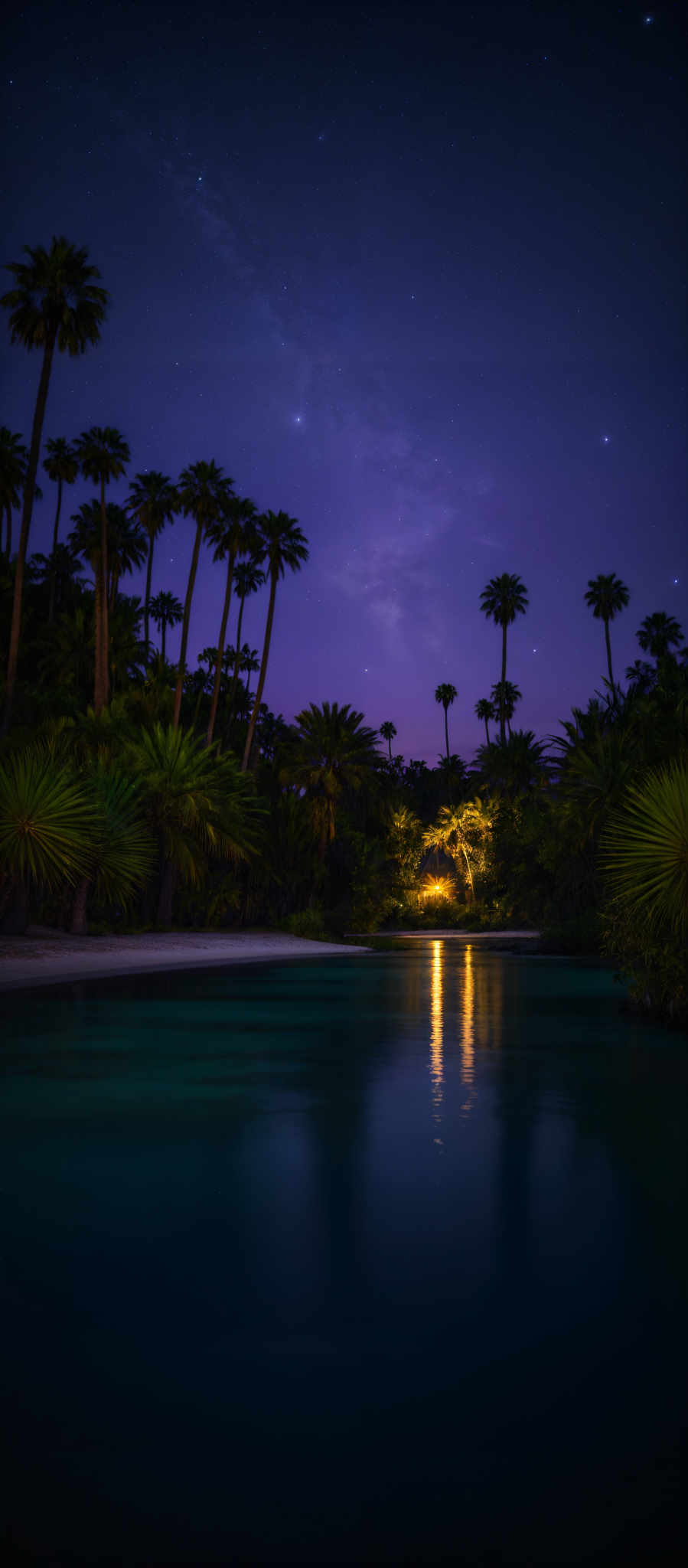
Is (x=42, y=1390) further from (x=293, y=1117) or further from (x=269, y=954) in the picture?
(x=269, y=954)

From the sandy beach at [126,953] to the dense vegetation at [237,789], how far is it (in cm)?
170

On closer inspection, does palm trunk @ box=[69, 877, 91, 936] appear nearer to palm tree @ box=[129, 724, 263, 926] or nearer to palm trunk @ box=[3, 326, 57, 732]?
palm tree @ box=[129, 724, 263, 926]

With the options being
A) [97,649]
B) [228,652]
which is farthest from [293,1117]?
[228,652]

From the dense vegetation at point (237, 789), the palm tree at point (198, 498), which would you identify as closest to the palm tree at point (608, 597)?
the dense vegetation at point (237, 789)

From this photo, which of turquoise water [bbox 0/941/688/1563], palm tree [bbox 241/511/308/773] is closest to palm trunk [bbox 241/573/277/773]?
palm tree [bbox 241/511/308/773]

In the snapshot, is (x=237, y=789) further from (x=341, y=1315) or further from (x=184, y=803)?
(x=341, y=1315)

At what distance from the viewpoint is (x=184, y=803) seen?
117 ft

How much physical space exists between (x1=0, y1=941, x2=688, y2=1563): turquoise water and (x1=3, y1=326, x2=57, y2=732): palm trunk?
1988 centimetres

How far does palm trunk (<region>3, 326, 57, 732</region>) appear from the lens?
2950cm

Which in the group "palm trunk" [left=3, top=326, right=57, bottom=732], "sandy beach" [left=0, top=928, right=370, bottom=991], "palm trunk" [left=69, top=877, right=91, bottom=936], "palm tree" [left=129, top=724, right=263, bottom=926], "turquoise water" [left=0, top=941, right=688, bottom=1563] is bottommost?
"turquoise water" [left=0, top=941, right=688, bottom=1563]

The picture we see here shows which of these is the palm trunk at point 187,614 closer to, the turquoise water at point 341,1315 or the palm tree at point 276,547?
the palm tree at point 276,547

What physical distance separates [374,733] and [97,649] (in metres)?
19.0

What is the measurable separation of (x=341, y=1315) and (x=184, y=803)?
3142 centimetres

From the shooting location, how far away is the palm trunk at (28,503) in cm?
2950
